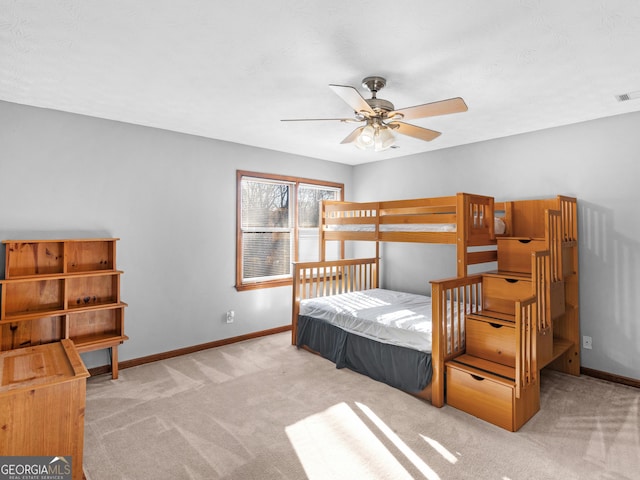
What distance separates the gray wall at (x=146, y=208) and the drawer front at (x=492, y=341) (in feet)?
A: 8.40

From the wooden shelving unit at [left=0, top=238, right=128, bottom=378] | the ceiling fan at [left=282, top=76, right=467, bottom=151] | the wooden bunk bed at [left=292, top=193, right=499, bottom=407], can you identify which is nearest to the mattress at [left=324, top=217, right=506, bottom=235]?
the wooden bunk bed at [left=292, top=193, right=499, bottom=407]

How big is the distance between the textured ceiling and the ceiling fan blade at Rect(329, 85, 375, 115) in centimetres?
→ 23

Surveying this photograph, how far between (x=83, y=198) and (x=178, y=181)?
0.90 meters

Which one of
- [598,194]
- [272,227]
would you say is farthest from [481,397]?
[272,227]

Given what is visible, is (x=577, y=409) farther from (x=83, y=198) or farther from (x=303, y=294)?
(x=83, y=198)

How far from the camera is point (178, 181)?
3807 millimetres

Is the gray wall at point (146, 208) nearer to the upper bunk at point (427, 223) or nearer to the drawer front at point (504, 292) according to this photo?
the upper bunk at point (427, 223)

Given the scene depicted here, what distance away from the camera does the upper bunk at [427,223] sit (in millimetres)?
3090

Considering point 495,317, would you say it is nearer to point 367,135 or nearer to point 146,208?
point 367,135

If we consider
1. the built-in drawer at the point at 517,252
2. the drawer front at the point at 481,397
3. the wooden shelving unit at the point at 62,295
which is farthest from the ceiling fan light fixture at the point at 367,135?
the wooden shelving unit at the point at 62,295

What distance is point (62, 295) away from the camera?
305 centimetres

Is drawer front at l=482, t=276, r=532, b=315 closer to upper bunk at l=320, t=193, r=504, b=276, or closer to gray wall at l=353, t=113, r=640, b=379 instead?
upper bunk at l=320, t=193, r=504, b=276

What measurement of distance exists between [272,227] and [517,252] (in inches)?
113

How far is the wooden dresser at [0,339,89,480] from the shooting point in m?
1.68
